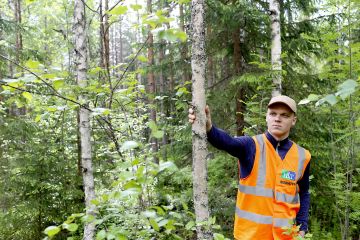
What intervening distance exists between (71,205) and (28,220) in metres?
1.20

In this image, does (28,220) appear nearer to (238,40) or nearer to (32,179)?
(32,179)

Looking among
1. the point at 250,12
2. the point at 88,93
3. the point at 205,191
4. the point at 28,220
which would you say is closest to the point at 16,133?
the point at 28,220

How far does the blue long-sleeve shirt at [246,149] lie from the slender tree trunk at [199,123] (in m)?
0.17

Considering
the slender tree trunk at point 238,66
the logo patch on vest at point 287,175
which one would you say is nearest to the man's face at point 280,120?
the logo patch on vest at point 287,175

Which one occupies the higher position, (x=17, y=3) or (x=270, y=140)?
(x=17, y=3)

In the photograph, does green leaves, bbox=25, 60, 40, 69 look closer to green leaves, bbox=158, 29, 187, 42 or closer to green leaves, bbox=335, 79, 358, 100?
green leaves, bbox=158, 29, 187, 42

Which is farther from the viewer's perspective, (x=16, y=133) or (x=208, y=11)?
(x=16, y=133)

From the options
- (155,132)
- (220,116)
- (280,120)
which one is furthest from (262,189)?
(220,116)

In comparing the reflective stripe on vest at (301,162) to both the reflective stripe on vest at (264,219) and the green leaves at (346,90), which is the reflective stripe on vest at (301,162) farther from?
the green leaves at (346,90)

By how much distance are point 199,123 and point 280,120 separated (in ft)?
2.98

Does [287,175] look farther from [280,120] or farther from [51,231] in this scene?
[51,231]

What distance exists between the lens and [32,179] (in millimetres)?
8070

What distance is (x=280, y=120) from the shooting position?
3023mm

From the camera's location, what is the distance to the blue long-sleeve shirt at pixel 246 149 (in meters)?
2.78
